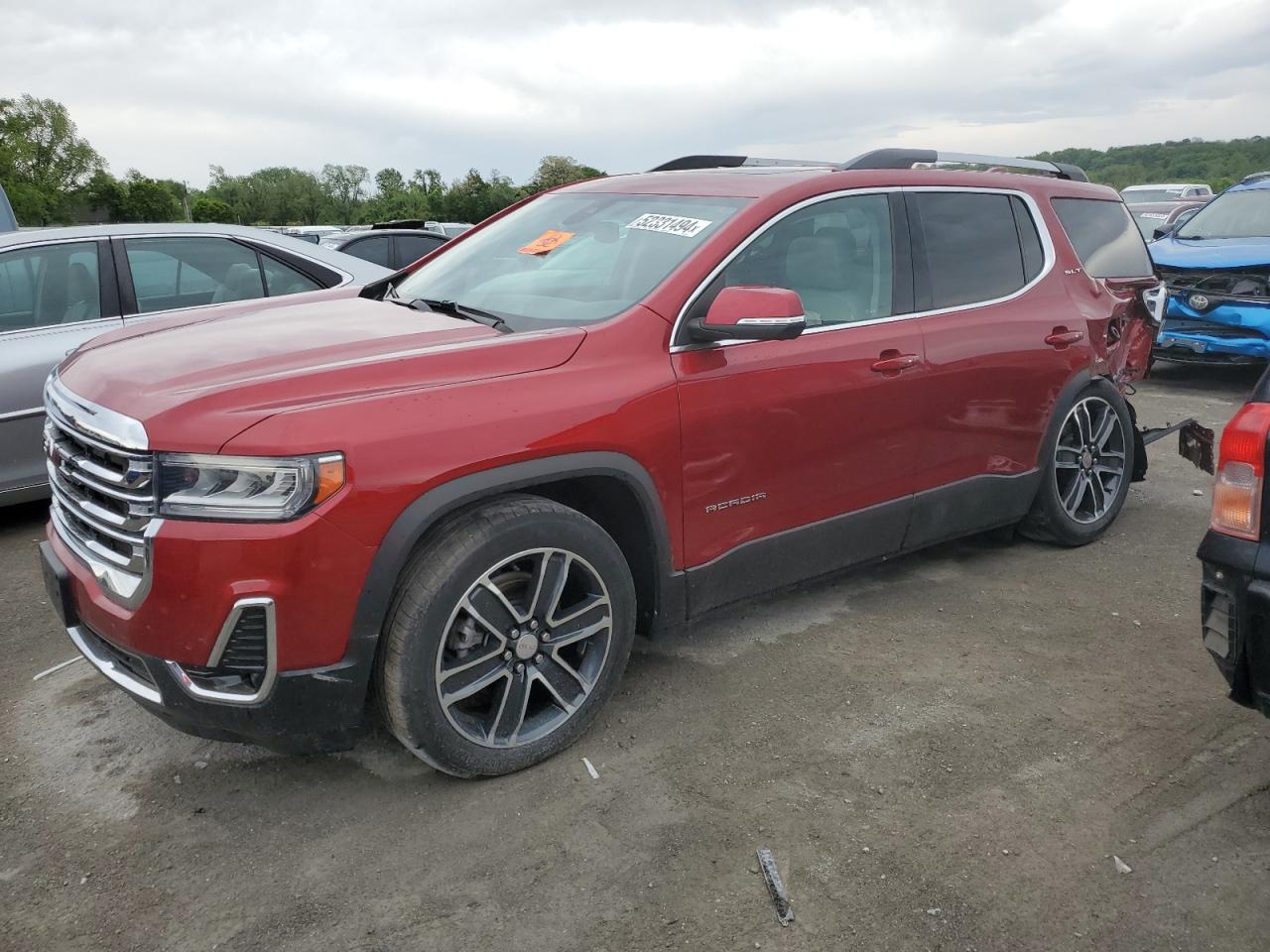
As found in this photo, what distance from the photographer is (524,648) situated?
2.95 m

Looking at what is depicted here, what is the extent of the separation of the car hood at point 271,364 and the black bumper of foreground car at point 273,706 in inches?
24.8

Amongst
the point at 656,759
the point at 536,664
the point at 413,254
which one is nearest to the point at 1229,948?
the point at 656,759

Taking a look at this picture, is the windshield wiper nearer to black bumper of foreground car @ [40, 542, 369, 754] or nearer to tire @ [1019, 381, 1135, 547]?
black bumper of foreground car @ [40, 542, 369, 754]

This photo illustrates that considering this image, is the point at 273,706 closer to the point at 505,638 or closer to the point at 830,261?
the point at 505,638

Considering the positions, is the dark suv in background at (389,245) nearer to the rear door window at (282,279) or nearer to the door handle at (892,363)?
the rear door window at (282,279)

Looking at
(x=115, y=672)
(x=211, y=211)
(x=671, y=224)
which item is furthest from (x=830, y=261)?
(x=211, y=211)

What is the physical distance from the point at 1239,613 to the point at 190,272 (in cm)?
536

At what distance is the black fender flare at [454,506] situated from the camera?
2600 mm

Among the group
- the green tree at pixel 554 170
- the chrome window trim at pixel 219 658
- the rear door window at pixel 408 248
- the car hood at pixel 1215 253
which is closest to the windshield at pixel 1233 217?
the car hood at pixel 1215 253

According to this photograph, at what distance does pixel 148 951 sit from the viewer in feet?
7.66

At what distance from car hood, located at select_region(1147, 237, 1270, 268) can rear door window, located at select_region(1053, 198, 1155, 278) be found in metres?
3.94

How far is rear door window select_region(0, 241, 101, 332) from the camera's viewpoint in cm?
527

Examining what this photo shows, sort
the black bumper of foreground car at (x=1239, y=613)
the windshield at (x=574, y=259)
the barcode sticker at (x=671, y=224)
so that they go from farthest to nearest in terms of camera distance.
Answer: the barcode sticker at (x=671, y=224) → the windshield at (x=574, y=259) → the black bumper of foreground car at (x=1239, y=613)

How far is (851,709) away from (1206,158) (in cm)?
5844
